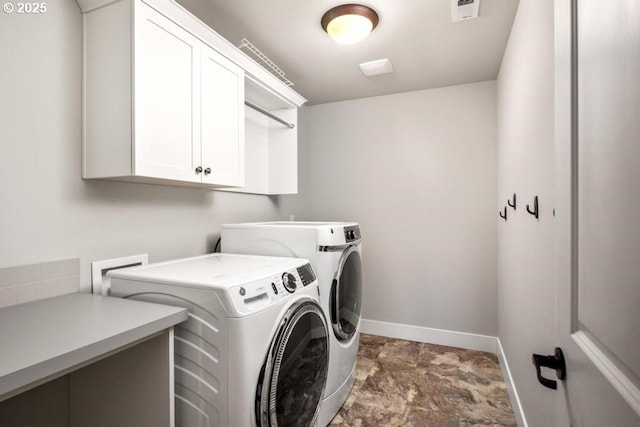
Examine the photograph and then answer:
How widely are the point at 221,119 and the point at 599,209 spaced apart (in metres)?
1.74

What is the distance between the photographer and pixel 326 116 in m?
3.48

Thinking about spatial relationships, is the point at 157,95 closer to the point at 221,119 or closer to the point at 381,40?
the point at 221,119

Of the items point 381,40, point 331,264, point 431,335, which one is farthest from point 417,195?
point 331,264

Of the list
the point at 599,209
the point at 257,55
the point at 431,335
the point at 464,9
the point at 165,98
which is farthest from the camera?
the point at 431,335

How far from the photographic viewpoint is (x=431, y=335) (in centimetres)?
303

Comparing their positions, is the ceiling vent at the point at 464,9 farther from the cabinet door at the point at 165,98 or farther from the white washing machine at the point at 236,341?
the white washing machine at the point at 236,341

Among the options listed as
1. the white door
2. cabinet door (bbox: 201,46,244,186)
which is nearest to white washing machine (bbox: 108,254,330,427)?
cabinet door (bbox: 201,46,244,186)

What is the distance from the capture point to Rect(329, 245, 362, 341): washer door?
73.3 inches

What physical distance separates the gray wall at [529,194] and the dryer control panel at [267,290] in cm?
101

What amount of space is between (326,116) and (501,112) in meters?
1.68

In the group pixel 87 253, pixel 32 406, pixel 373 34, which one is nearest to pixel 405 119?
pixel 373 34

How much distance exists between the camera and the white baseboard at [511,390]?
5.83 ft

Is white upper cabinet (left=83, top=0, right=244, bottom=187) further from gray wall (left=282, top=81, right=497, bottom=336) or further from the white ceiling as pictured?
gray wall (left=282, top=81, right=497, bottom=336)

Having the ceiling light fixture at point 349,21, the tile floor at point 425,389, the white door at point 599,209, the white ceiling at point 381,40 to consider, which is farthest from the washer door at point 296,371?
the white ceiling at point 381,40
